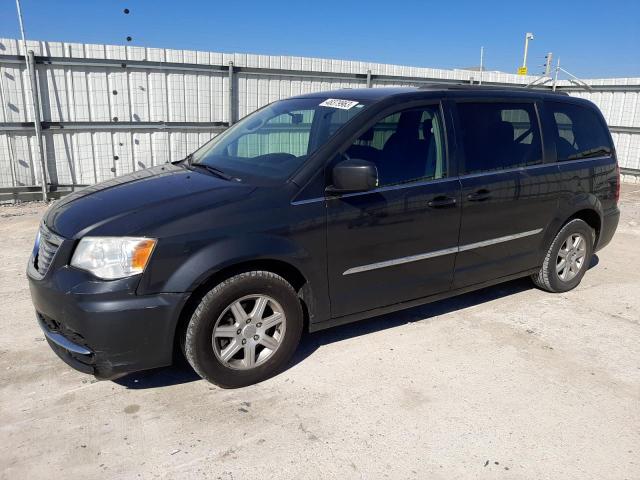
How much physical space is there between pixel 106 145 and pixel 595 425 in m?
8.13

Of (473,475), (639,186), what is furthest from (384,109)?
(639,186)

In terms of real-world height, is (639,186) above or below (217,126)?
below

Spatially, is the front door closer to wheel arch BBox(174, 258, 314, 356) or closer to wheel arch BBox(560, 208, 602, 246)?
wheel arch BBox(174, 258, 314, 356)

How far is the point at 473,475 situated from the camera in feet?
8.18

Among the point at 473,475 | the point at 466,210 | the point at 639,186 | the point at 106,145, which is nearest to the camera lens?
the point at 473,475

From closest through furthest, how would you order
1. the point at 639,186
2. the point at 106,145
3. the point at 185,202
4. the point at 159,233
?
the point at 159,233 < the point at 185,202 < the point at 106,145 < the point at 639,186

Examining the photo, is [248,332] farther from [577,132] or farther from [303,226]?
[577,132]

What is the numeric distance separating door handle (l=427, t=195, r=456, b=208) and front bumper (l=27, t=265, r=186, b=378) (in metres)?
1.84

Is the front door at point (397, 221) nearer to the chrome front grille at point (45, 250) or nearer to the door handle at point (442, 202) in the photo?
the door handle at point (442, 202)

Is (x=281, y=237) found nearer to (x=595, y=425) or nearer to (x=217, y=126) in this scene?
(x=595, y=425)

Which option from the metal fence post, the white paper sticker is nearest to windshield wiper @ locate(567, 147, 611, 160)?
the white paper sticker

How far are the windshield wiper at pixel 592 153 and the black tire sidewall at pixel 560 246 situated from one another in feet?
1.93

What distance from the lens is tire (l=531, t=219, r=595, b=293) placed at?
4.68 m

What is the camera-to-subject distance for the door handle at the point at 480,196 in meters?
3.84
